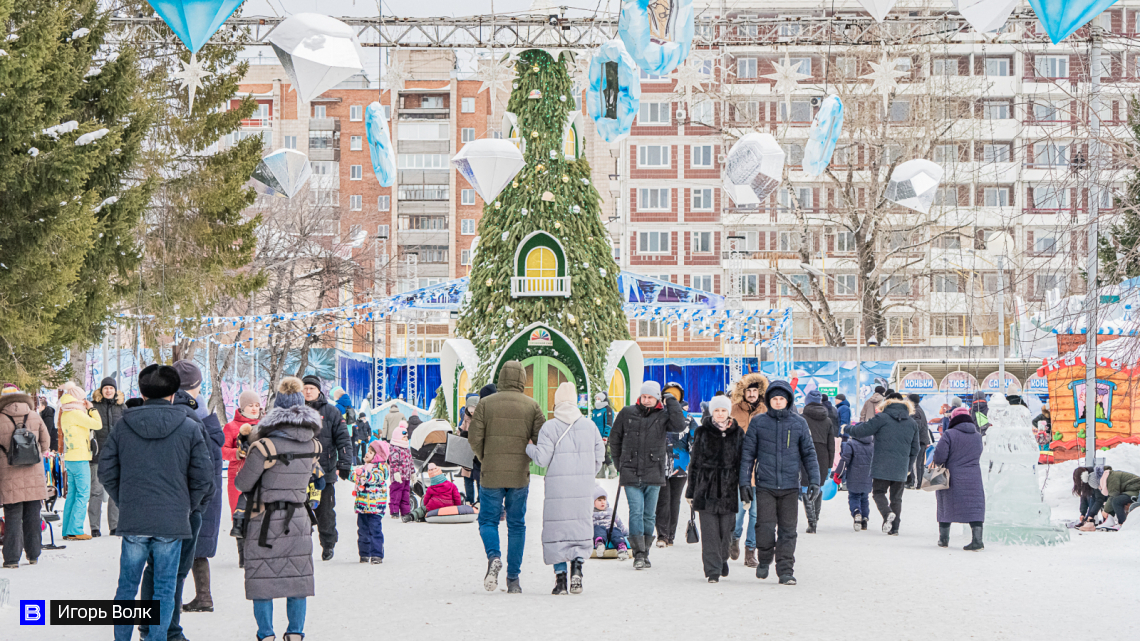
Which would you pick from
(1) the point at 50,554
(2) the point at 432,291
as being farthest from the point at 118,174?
(2) the point at 432,291

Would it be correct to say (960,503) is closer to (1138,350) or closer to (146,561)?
(1138,350)

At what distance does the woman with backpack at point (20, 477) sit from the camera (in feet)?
40.2

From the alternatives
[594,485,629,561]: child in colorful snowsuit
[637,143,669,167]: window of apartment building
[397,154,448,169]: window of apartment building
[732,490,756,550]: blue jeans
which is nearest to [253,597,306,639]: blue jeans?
[594,485,629,561]: child in colorful snowsuit

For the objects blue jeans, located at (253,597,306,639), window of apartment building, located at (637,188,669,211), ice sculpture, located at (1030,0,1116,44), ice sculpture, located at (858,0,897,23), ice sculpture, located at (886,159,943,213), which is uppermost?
window of apartment building, located at (637,188,669,211)

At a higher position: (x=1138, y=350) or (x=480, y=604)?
(x=1138, y=350)

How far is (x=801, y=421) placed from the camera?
38.4 ft

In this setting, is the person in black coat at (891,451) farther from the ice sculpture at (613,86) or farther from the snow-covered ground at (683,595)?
the ice sculpture at (613,86)

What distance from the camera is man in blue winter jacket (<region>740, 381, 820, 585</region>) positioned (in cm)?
1153

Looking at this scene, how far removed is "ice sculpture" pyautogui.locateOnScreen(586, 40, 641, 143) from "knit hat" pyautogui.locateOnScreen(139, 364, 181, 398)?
41.1 ft

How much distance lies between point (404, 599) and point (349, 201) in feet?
233

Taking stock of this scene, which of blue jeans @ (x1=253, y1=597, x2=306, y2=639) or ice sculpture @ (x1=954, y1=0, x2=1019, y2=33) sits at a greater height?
ice sculpture @ (x1=954, y1=0, x2=1019, y2=33)

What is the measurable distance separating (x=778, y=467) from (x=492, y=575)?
8.64 ft

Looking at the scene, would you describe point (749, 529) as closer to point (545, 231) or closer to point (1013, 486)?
point (1013, 486)

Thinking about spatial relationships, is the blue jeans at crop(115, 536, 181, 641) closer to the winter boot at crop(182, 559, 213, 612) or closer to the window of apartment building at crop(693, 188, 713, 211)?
the winter boot at crop(182, 559, 213, 612)
